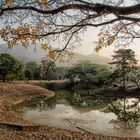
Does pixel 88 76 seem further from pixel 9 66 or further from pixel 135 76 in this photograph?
pixel 9 66

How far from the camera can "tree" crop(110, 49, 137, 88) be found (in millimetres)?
60750

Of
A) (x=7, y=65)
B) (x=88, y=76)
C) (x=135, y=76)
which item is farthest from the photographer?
(x=88, y=76)

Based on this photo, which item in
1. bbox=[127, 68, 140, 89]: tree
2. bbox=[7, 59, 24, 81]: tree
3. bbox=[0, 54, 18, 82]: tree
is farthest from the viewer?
bbox=[7, 59, 24, 81]: tree

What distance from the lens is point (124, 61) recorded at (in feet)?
203

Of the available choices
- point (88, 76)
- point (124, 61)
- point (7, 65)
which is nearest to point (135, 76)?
point (124, 61)

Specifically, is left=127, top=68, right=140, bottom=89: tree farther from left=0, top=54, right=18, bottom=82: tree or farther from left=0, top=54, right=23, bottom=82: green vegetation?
left=0, top=54, right=18, bottom=82: tree

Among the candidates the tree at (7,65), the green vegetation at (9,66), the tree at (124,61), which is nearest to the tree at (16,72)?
the green vegetation at (9,66)

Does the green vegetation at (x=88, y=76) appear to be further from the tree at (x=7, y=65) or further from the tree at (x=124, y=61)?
the tree at (x=7, y=65)

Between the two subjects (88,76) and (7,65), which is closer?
(7,65)

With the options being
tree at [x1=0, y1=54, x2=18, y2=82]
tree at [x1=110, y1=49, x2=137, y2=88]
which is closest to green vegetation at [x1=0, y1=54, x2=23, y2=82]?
tree at [x1=0, y1=54, x2=18, y2=82]

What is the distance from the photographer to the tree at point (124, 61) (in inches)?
2392

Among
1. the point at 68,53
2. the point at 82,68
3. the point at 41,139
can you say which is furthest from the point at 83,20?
the point at 82,68

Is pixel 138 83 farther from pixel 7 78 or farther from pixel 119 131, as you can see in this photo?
pixel 119 131

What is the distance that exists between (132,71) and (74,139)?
52.4 m
